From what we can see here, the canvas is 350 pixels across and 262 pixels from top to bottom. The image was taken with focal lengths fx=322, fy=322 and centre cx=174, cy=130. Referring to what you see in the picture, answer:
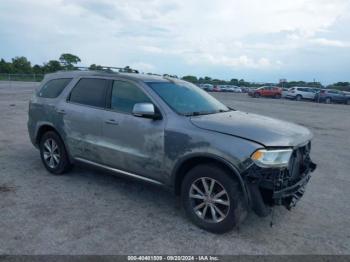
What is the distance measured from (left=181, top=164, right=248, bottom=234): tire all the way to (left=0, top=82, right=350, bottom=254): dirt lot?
0.14 meters

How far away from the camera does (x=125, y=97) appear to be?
452 cm

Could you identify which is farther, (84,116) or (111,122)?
(84,116)

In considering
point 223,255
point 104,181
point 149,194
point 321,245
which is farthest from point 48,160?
point 321,245

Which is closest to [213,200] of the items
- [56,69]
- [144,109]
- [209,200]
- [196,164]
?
[209,200]

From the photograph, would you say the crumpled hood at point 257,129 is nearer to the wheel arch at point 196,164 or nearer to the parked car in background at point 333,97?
the wheel arch at point 196,164

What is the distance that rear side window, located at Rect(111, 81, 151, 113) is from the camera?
4349 mm

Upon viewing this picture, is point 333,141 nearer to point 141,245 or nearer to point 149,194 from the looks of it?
point 149,194

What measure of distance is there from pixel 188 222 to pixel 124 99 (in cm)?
188

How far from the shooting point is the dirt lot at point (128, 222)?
11.0ft

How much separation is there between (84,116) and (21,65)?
232 ft

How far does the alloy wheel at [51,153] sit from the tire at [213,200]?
102 inches

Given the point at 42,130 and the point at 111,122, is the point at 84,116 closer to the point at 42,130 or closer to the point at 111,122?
the point at 111,122

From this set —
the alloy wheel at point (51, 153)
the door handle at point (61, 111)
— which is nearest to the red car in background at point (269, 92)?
the alloy wheel at point (51, 153)

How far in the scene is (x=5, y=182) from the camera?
200 inches
